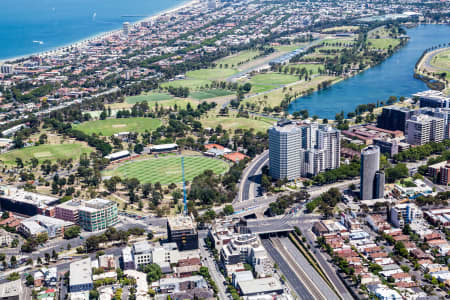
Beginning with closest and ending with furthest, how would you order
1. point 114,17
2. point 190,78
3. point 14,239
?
point 14,239, point 190,78, point 114,17

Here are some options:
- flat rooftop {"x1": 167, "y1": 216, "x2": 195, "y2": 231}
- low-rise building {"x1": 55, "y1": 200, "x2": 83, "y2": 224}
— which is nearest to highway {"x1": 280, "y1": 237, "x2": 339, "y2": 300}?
flat rooftop {"x1": 167, "y1": 216, "x2": 195, "y2": 231}

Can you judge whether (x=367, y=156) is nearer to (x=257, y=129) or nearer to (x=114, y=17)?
(x=257, y=129)

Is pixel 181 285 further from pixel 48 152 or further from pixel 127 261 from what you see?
pixel 48 152

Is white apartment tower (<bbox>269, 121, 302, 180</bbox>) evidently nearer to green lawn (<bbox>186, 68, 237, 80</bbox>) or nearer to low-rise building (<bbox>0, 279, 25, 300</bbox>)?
low-rise building (<bbox>0, 279, 25, 300</bbox>)

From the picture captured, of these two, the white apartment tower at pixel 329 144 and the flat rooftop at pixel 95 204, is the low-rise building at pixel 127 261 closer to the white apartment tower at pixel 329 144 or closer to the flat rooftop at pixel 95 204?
the flat rooftop at pixel 95 204

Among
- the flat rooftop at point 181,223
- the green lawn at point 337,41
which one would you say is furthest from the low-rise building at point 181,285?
the green lawn at point 337,41

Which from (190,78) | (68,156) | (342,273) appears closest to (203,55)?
(190,78)

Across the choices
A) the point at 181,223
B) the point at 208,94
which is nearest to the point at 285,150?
the point at 181,223
